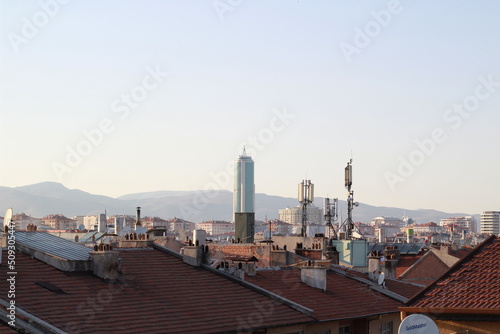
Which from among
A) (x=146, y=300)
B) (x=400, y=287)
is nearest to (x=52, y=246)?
(x=146, y=300)

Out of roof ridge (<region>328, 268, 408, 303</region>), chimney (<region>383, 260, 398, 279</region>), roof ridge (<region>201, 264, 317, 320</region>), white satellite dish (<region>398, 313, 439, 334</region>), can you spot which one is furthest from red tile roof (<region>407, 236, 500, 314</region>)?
chimney (<region>383, 260, 398, 279</region>)

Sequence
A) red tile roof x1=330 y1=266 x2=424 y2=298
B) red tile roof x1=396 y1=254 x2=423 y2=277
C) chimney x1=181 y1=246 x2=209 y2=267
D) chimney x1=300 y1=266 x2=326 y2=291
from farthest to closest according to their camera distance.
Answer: red tile roof x1=396 y1=254 x2=423 y2=277 < red tile roof x1=330 y1=266 x2=424 y2=298 < chimney x1=300 y1=266 x2=326 y2=291 < chimney x1=181 y1=246 x2=209 y2=267

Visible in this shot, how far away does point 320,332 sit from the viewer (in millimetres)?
24297

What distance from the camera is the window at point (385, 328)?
1072 inches

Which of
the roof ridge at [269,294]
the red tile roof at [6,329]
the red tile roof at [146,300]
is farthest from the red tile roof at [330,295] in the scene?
the red tile roof at [6,329]

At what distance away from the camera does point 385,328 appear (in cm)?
2750

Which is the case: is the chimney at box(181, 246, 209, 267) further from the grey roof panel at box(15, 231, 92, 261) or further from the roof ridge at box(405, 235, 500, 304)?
the roof ridge at box(405, 235, 500, 304)

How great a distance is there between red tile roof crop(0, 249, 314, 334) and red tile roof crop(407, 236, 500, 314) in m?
6.26

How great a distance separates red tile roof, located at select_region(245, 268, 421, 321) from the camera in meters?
25.6

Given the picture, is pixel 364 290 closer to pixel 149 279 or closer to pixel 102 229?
pixel 149 279

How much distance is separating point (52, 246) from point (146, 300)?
3575 mm

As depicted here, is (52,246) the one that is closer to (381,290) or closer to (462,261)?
(462,261)

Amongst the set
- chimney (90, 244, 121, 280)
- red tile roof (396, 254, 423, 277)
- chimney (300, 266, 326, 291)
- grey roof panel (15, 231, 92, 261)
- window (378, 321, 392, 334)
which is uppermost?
grey roof panel (15, 231, 92, 261)

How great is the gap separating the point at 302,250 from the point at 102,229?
45.0 m
